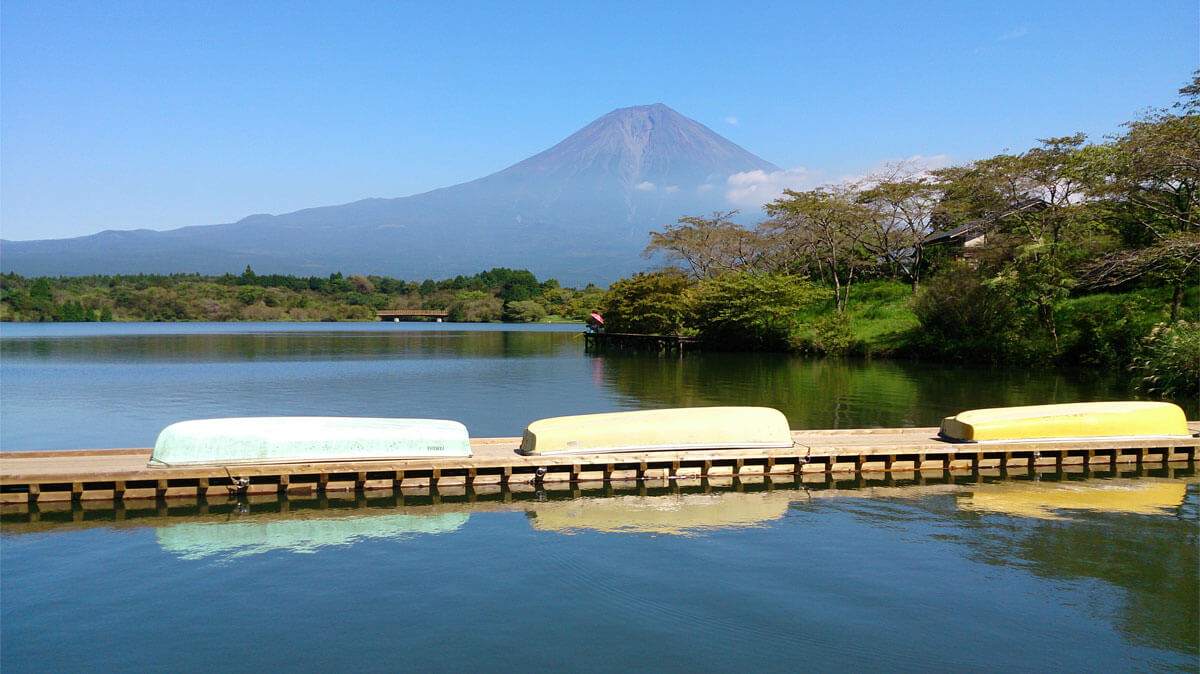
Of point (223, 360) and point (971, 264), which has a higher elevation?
point (971, 264)

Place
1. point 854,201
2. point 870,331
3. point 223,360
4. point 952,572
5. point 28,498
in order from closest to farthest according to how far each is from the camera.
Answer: point 952,572 < point 28,498 < point 223,360 < point 870,331 < point 854,201

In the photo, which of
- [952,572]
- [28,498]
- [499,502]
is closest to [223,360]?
[28,498]

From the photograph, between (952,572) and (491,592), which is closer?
(491,592)

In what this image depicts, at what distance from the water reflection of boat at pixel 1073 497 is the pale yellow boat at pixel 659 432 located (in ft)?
13.1

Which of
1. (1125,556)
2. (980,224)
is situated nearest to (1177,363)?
(1125,556)

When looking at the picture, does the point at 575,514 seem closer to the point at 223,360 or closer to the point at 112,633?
the point at 112,633

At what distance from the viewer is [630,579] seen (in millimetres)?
9961

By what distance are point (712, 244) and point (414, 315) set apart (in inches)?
3771

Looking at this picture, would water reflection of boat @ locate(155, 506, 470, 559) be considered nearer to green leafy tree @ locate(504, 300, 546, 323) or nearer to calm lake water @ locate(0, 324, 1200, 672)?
calm lake water @ locate(0, 324, 1200, 672)

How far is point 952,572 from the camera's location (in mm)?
10320

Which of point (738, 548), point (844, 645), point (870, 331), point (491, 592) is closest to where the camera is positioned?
point (844, 645)

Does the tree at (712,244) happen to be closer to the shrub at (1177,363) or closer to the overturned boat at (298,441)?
the shrub at (1177,363)

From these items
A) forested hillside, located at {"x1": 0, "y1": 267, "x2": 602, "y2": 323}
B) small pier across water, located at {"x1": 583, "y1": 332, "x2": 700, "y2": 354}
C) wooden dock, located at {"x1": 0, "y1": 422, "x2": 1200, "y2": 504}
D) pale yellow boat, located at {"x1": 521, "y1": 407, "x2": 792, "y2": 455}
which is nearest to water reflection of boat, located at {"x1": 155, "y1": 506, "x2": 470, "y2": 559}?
wooden dock, located at {"x1": 0, "y1": 422, "x2": 1200, "y2": 504}

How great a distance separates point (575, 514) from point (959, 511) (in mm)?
6917
